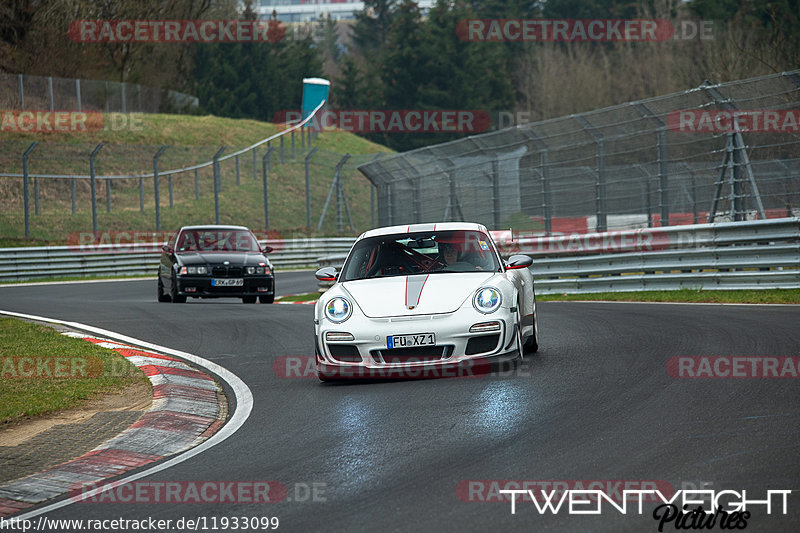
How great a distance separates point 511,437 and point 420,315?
2.27 m

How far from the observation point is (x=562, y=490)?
477 centimetres

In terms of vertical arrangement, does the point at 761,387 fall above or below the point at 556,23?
below

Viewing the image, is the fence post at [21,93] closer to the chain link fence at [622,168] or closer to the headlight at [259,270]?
the chain link fence at [622,168]

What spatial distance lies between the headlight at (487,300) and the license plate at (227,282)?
32.1 ft

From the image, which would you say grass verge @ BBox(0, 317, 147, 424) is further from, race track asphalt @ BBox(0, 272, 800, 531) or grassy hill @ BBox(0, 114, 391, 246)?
grassy hill @ BBox(0, 114, 391, 246)

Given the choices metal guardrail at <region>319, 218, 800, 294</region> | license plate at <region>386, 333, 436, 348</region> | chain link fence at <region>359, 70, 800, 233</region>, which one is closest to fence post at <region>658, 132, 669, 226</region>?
chain link fence at <region>359, 70, 800, 233</region>

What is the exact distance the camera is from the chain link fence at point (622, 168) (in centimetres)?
1571

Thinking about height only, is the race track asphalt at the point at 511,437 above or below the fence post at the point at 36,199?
below

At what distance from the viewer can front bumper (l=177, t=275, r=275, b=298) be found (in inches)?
685

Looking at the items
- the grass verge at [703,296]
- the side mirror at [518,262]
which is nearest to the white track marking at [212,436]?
the side mirror at [518,262]

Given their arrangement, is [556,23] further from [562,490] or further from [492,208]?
[562,490]

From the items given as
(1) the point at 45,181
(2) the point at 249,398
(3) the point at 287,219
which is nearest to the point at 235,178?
(3) the point at 287,219

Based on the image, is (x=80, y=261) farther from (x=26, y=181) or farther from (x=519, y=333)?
(x=519, y=333)

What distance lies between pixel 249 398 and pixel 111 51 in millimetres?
52117
